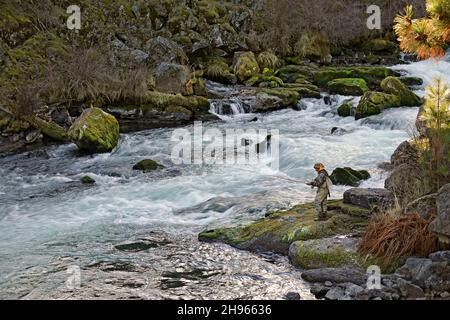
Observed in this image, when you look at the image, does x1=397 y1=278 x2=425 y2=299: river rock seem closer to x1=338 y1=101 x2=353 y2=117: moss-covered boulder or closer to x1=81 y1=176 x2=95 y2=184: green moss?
x1=81 y1=176 x2=95 y2=184: green moss

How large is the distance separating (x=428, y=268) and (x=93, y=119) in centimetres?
1293

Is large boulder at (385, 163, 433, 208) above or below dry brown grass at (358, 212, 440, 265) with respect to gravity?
above

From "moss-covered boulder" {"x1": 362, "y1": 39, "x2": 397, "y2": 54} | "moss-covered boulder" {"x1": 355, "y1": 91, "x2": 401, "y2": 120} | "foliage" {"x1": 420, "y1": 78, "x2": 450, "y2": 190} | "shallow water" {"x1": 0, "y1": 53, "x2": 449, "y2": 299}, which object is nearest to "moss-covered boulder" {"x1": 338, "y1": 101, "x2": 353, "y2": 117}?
"shallow water" {"x1": 0, "y1": 53, "x2": 449, "y2": 299}

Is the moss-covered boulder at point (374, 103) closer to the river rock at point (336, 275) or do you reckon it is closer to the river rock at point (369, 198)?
the river rock at point (369, 198)

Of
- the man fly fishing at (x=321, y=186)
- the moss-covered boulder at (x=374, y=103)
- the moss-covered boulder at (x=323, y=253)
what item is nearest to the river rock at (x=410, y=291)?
the moss-covered boulder at (x=323, y=253)

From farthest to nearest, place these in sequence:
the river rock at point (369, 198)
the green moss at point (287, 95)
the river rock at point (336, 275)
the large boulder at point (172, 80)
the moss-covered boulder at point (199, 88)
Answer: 1. the moss-covered boulder at point (199, 88)
2. the green moss at point (287, 95)
3. the large boulder at point (172, 80)
4. the river rock at point (369, 198)
5. the river rock at point (336, 275)

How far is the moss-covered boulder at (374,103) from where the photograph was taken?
68.0 feet

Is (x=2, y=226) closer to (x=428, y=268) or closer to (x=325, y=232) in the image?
(x=325, y=232)

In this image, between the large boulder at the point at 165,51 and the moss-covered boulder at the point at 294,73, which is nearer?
the large boulder at the point at 165,51

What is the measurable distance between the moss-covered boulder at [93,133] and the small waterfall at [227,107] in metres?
6.09

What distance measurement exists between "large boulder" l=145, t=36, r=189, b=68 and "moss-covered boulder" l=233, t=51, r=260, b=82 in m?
2.78

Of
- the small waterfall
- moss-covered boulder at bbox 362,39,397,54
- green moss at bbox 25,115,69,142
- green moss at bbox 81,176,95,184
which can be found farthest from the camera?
moss-covered boulder at bbox 362,39,397,54

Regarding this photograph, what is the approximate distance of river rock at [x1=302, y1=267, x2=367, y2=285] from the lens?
7.43 m

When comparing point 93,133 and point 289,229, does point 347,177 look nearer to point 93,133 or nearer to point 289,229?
point 289,229
